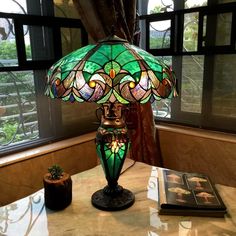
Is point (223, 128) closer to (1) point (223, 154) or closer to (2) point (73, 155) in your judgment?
(1) point (223, 154)

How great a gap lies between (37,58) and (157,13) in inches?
35.6

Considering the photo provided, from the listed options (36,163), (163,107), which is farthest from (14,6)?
(163,107)

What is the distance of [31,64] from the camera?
1.50 metres

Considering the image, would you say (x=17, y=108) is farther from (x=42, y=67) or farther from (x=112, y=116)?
(x=112, y=116)

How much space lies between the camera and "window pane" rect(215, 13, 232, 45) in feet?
5.11

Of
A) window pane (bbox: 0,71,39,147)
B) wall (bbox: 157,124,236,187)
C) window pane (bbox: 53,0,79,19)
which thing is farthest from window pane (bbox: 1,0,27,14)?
wall (bbox: 157,124,236,187)

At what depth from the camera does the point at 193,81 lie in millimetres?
1768

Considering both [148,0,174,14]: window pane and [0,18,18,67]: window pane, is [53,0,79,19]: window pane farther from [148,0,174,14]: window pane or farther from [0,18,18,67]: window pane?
[148,0,174,14]: window pane

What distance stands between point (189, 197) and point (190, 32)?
1.19 meters

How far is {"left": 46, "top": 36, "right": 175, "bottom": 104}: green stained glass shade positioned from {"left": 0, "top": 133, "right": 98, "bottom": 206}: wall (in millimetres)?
740

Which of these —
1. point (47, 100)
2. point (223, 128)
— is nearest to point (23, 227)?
point (47, 100)

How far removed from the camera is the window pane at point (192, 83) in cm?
174

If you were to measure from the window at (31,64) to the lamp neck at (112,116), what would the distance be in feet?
2.62

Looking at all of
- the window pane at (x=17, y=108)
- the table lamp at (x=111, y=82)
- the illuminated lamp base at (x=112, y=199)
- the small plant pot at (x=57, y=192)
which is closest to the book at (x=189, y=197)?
the illuminated lamp base at (x=112, y=199)
